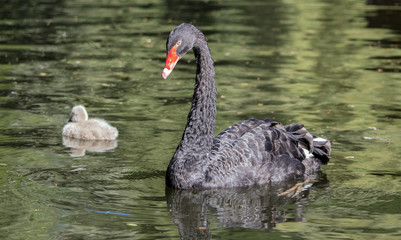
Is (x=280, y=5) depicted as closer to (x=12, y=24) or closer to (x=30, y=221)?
(x=12, y=24)

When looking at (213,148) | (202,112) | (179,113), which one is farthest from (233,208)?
(179,113)

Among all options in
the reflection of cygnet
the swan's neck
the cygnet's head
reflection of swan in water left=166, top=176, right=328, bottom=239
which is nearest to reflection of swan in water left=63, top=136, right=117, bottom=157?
the reflection of cygnet

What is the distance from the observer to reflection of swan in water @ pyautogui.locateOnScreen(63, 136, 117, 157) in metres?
8.68

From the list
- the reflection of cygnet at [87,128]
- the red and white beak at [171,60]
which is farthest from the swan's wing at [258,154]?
the reflection of cygnet at [87,128]

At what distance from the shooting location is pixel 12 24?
61.4 feet

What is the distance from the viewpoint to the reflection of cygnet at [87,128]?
906 cm

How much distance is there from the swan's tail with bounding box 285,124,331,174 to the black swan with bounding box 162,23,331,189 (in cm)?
12

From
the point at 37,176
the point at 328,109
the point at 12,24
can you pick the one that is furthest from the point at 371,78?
the point at 12,24

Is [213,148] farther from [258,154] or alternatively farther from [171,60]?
[171,60]

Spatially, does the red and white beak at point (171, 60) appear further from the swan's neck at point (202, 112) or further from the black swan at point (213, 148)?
the swan's neck at point (202, 112)

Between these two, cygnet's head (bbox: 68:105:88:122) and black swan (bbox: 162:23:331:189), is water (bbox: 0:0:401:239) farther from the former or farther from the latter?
cygnet's head (bbox: 68:105:88:122)

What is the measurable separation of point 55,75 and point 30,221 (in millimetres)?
6975

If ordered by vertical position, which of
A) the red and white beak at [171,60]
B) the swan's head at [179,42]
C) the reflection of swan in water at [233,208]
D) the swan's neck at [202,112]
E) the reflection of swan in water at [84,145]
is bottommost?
the reflection of swan in water at [233,208]

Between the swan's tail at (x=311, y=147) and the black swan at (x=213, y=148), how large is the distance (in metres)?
0.12
